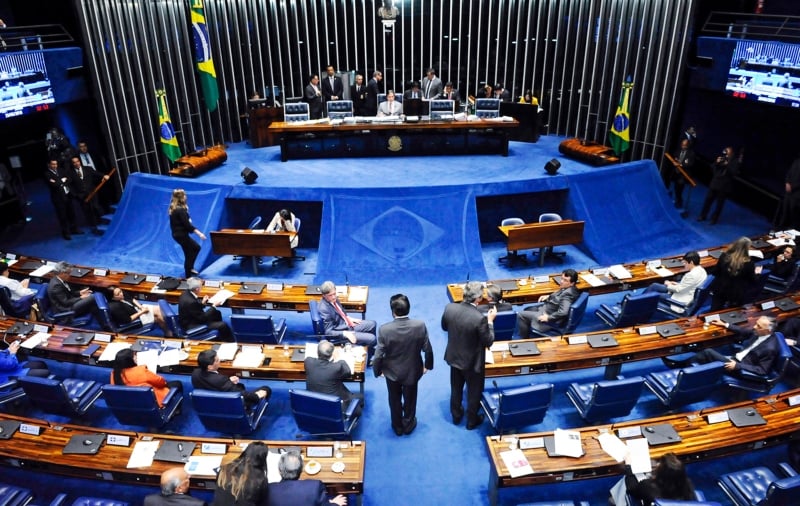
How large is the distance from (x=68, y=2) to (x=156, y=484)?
35.2 ft

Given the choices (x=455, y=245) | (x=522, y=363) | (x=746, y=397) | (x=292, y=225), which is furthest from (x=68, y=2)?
(x=746, y=397)

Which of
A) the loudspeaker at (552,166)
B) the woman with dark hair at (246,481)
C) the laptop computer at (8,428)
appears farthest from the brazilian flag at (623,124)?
the laptop computer at (8,428)

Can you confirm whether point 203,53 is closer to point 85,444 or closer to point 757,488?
point 85,444

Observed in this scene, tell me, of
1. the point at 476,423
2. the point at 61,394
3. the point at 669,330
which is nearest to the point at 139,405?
the point at 61,394

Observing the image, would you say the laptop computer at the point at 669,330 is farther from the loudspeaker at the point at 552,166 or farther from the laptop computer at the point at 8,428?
the laptop computer at the point at 8,428

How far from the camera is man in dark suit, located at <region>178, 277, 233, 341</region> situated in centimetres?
694

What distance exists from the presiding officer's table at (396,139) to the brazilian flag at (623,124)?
240 centimetres

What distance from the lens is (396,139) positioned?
13180 mm

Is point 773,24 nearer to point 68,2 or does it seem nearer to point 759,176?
point 759,176

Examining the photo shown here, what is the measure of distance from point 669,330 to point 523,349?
1.85 metres

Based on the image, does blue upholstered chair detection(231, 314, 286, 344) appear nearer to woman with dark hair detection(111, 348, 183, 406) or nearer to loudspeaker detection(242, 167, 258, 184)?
woman with dark hair detection(111, 348, 183, 406)

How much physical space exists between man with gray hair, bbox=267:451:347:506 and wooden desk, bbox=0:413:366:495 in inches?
18.7

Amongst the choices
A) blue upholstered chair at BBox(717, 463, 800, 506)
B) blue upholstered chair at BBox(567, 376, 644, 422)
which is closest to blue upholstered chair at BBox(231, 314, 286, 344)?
blue upholstered chair at BBox(567, 376, 644, 422)

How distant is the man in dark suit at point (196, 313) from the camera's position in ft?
22.8
